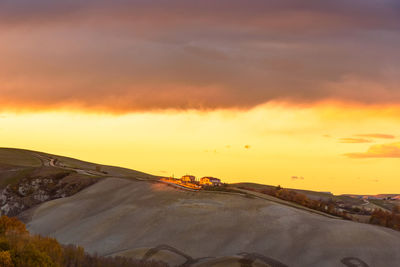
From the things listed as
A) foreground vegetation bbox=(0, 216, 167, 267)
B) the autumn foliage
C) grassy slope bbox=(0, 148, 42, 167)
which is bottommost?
foreground vegetation bbox=(0, 216, 167, 267)

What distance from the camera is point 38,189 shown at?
90375 millimetres

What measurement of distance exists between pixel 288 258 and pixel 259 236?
531 centimetres

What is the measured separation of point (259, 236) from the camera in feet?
145

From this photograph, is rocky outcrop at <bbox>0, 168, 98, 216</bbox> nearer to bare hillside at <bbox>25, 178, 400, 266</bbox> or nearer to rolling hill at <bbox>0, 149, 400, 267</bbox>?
rolling hill at <bbox>0, 149, 400, 267</bbox>

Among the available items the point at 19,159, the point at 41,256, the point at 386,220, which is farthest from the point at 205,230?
the point at 19,159

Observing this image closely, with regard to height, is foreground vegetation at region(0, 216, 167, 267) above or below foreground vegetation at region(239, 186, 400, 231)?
below

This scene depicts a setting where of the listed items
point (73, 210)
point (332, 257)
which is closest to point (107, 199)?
point (73, 210)

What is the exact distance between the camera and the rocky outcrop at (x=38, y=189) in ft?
279

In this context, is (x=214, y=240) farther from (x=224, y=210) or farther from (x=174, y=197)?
(x=174, y=197)

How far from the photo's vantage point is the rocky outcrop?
85.1 metres

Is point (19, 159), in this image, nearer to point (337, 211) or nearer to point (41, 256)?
point (337, 211)

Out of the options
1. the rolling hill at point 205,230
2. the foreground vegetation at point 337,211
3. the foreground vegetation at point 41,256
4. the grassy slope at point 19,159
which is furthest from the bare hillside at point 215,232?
the grassy slope at point 19,159

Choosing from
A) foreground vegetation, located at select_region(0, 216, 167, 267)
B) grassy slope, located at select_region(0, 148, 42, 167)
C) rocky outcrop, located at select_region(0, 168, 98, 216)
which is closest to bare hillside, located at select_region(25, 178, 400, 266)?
foreground vegetation, located at select_region(0, 216, 167, 267)

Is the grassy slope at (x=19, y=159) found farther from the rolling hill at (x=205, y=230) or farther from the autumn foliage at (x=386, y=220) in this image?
the autumn foliage at (x=386, y=220)
